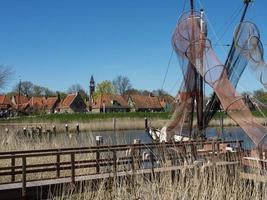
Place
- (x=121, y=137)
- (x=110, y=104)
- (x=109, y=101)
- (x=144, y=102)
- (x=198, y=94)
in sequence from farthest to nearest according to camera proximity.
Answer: (x=144, y=102) < (x=109, y=101) < (x=110, y=104) < (x=198, y=94) < (x=121, y=137)

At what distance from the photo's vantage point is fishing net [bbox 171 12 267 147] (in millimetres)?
15461

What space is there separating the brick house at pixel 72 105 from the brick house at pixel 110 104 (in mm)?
3092

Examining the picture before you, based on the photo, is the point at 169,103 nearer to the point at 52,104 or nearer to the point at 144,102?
the point at 144,102

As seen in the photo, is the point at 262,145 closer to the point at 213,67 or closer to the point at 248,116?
the point at 248,116

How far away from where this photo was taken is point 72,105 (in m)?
102

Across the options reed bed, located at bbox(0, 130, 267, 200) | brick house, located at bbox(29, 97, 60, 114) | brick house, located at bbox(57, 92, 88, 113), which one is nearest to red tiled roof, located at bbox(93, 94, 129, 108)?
brick house, located at bbox(57, 92, 88, 113)

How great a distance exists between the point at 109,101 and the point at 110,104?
1.06m

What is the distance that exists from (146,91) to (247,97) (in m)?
112

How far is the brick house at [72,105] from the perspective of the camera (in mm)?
101625

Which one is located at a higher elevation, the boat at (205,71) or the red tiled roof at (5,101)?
the red tiled roof at (5,101)

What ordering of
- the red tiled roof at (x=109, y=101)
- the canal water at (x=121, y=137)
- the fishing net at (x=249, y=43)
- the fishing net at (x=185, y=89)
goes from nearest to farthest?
the canal water at (x=121, y=137) < the fishing net at (x=249, y=43) < the fishing net at (x=185, y=89) < the red tiled roof at (x=109, y=101)

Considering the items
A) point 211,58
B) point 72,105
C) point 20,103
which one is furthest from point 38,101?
point 211,58

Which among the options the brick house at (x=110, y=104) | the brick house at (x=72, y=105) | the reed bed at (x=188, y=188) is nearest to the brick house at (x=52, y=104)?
the brick house at (x=72, y=105)

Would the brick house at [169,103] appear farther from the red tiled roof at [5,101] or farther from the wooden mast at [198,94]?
the red tiled roof at [5,101]
